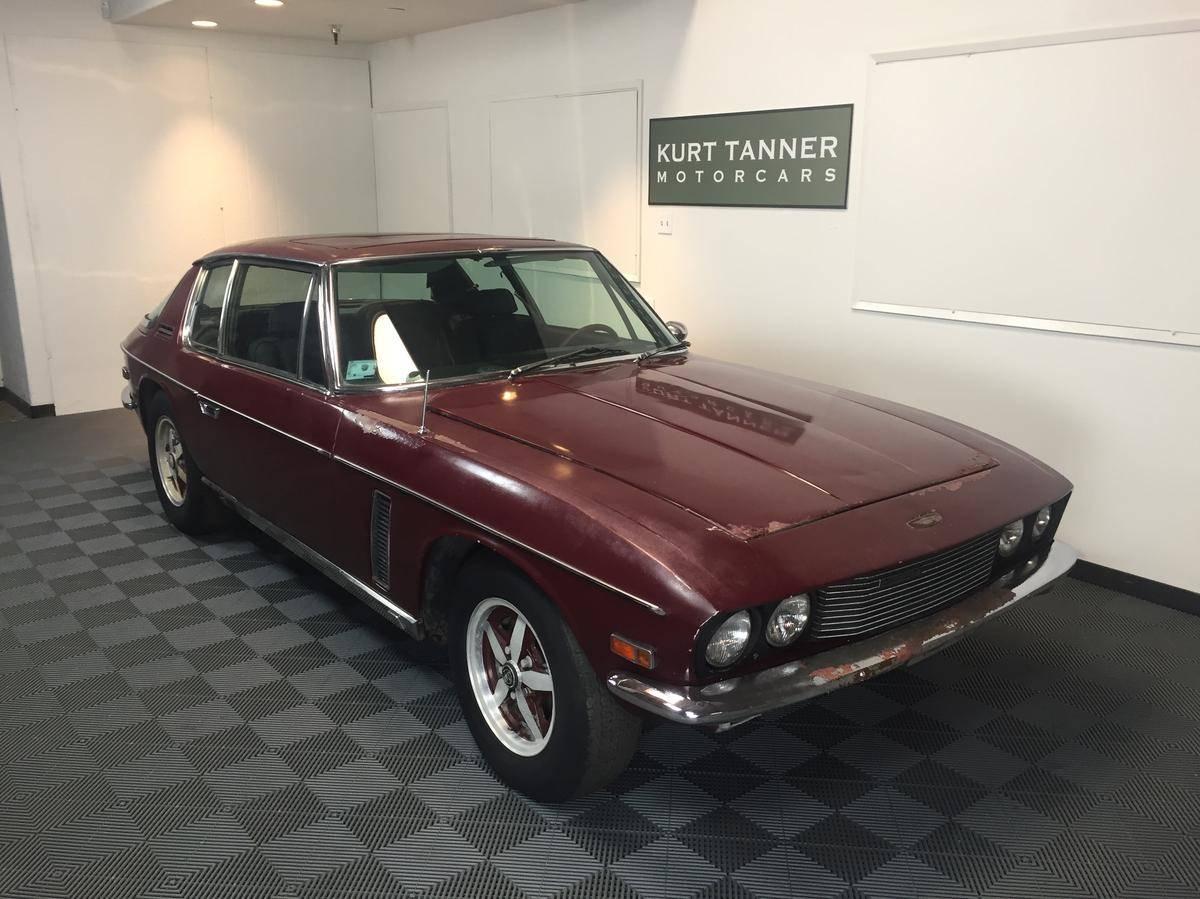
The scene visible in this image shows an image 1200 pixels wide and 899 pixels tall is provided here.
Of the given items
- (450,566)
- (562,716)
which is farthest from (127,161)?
(562,716)

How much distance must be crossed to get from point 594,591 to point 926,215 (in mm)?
3219

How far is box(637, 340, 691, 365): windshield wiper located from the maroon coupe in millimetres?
17

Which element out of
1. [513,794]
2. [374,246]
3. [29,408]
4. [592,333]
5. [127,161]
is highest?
[127,161]

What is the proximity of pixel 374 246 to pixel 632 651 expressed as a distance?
2.05 metres

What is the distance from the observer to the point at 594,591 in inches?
85.8

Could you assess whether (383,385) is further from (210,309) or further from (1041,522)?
(1041,522)

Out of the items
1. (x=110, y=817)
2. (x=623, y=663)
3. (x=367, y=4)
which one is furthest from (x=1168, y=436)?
(x=367, y=4)

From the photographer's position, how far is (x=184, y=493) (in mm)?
4598

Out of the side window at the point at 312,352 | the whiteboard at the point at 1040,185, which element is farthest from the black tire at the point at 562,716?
the whiteboard at the point at 1040,185

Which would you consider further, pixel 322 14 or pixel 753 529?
pixel 322 14

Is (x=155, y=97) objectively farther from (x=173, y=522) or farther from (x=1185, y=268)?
(x=1185, y=268)

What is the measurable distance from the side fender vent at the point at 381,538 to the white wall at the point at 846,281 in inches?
117

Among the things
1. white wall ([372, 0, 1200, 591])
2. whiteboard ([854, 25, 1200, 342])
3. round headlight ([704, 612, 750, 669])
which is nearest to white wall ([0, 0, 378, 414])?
white wall ([372, 0, 1200, 591])

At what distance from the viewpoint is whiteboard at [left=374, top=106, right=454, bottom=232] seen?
767cm
